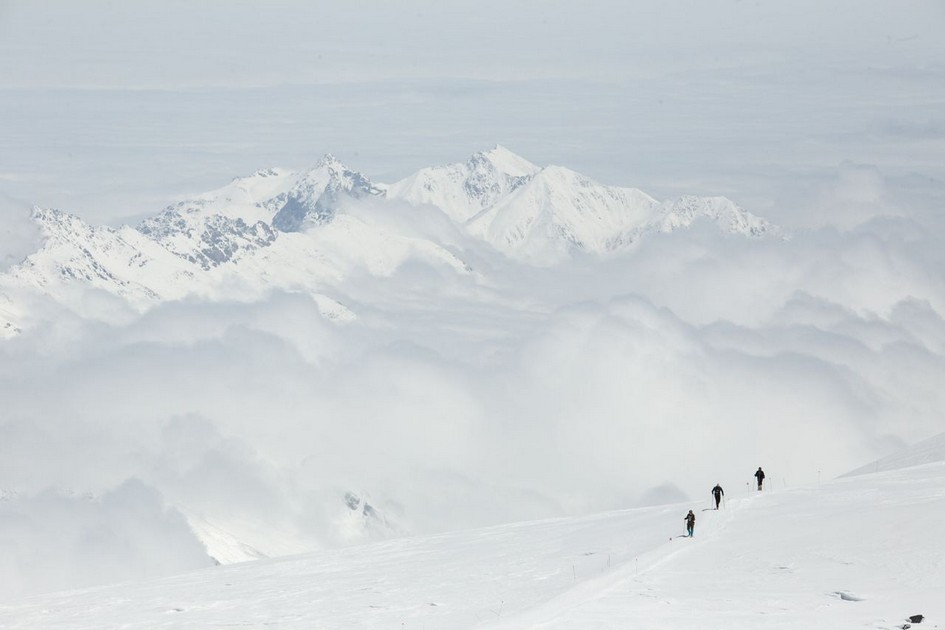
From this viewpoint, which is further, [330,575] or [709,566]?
[330,575]

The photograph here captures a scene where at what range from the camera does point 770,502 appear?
65.2 metres

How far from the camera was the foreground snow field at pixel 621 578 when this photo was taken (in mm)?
41875

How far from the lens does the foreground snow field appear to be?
1649 inches

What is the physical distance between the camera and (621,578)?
48375mm

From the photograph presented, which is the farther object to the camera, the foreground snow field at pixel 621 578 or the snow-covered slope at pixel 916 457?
the snow-covered slope at pixel 916 457

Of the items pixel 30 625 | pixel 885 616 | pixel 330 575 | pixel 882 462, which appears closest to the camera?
pixel 885 616

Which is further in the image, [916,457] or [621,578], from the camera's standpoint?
[916,457]

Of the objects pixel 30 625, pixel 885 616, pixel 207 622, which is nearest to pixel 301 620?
pixel 207 622

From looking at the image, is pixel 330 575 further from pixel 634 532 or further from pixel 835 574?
pixel 835 574

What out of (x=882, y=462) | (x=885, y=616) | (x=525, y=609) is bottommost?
(x=882, y=462)

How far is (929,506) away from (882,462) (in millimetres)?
36578

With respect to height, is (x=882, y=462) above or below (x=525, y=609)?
below

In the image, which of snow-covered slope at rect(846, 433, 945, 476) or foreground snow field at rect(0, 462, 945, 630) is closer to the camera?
foreground snow field at rect(0, 462, 945, 630)

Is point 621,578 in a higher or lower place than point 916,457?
higher
